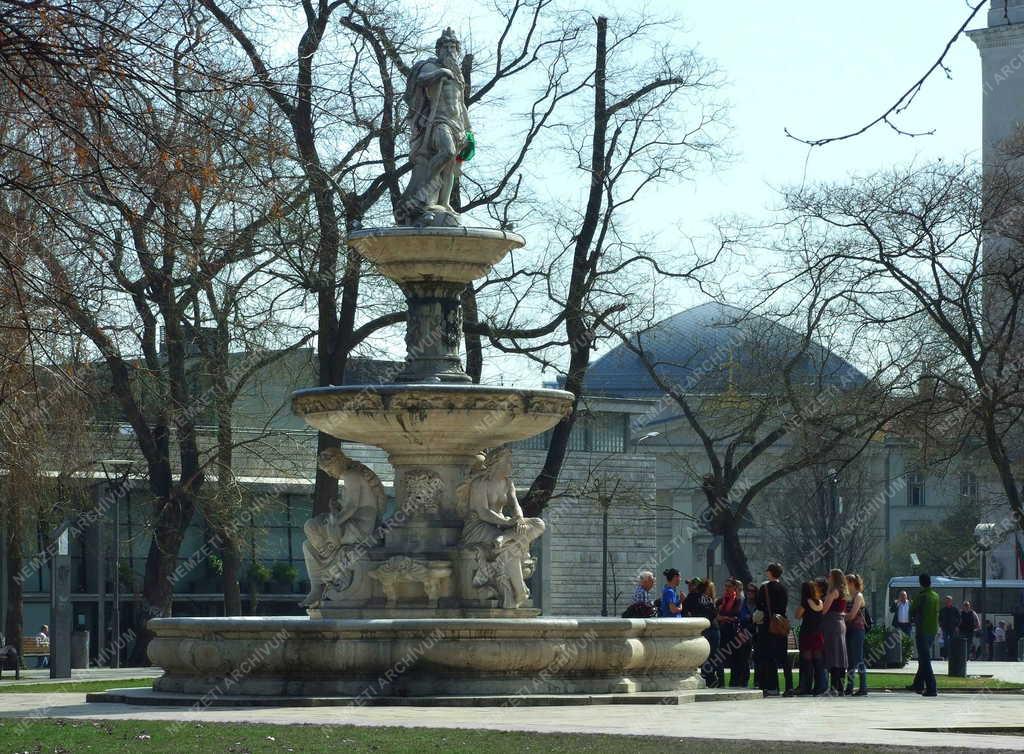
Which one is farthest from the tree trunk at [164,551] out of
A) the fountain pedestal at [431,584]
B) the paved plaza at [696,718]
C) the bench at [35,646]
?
the paved plaza at [696,718]

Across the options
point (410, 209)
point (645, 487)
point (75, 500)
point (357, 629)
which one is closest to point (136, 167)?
point (357, 629)

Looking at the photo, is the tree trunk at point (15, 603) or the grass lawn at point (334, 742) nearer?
the grass lawn at point (334, 742)

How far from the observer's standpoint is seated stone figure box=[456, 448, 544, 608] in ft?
61.5

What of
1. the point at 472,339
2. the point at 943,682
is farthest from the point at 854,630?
the point at 472,339

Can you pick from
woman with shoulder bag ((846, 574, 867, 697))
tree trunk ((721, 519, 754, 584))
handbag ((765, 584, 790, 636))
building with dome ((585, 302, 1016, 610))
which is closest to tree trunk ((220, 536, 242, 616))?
tree trunk ((721, 519, 754, 584))

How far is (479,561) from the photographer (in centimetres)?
1880

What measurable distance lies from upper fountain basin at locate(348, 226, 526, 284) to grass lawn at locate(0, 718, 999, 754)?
6.72m

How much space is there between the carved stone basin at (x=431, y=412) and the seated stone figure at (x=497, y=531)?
36cm

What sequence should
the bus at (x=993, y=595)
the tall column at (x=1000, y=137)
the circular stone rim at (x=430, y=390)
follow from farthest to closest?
the bus at (x=993, y=595)
the tall column at (x=1000, y=137)
the circular stone rim at (x=430, y=390)

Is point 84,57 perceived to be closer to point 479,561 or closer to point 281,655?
point 281,655

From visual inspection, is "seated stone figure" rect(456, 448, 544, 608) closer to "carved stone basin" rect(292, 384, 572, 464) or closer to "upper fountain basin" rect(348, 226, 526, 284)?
"carved stone basin" rect(292, 384, 572, 464)

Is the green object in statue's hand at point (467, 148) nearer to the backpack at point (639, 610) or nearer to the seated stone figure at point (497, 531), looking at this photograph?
the seated stone figure at point (497, 531)

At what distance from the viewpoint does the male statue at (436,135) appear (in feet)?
65.7

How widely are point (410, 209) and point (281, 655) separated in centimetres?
536
